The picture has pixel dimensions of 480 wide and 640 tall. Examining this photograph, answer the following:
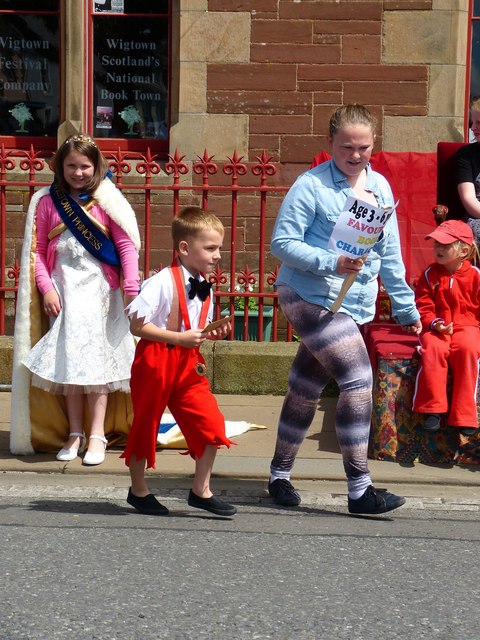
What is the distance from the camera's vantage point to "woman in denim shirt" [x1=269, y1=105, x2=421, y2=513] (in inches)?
203

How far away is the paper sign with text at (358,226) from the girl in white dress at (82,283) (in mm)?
1494

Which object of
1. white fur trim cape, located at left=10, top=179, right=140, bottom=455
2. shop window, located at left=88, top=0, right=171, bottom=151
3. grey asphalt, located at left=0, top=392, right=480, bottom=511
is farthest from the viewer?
shop window, located at left=88, top=0, right=171, bottom=151

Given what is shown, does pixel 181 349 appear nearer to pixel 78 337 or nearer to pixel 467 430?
pixel 78 337

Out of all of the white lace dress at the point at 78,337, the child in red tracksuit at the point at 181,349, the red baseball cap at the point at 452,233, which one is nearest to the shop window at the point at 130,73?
the white lace dress at the point at 78,337

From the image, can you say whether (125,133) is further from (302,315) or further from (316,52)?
(302,315)

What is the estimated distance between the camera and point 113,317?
20.8ft

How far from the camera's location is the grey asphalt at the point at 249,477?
18.7ft

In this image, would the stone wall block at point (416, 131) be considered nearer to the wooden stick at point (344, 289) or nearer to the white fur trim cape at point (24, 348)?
the white fur trim cape at point (24, 348)

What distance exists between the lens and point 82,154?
605 cm

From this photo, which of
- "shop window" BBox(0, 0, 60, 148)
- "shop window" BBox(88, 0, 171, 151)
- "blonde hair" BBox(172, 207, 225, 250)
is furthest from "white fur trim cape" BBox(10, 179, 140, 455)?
"shop window" BBox(0, 0, 60, 148)

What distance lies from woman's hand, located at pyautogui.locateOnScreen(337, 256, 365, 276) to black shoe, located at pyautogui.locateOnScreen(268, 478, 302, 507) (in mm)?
1131

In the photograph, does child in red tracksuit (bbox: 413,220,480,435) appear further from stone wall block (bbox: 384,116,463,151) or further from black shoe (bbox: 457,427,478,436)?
stone wall block (bbox: 384,116,463,151)

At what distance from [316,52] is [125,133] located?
1.83 meters

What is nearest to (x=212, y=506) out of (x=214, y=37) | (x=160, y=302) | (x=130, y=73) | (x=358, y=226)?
(x=160, y=302)
